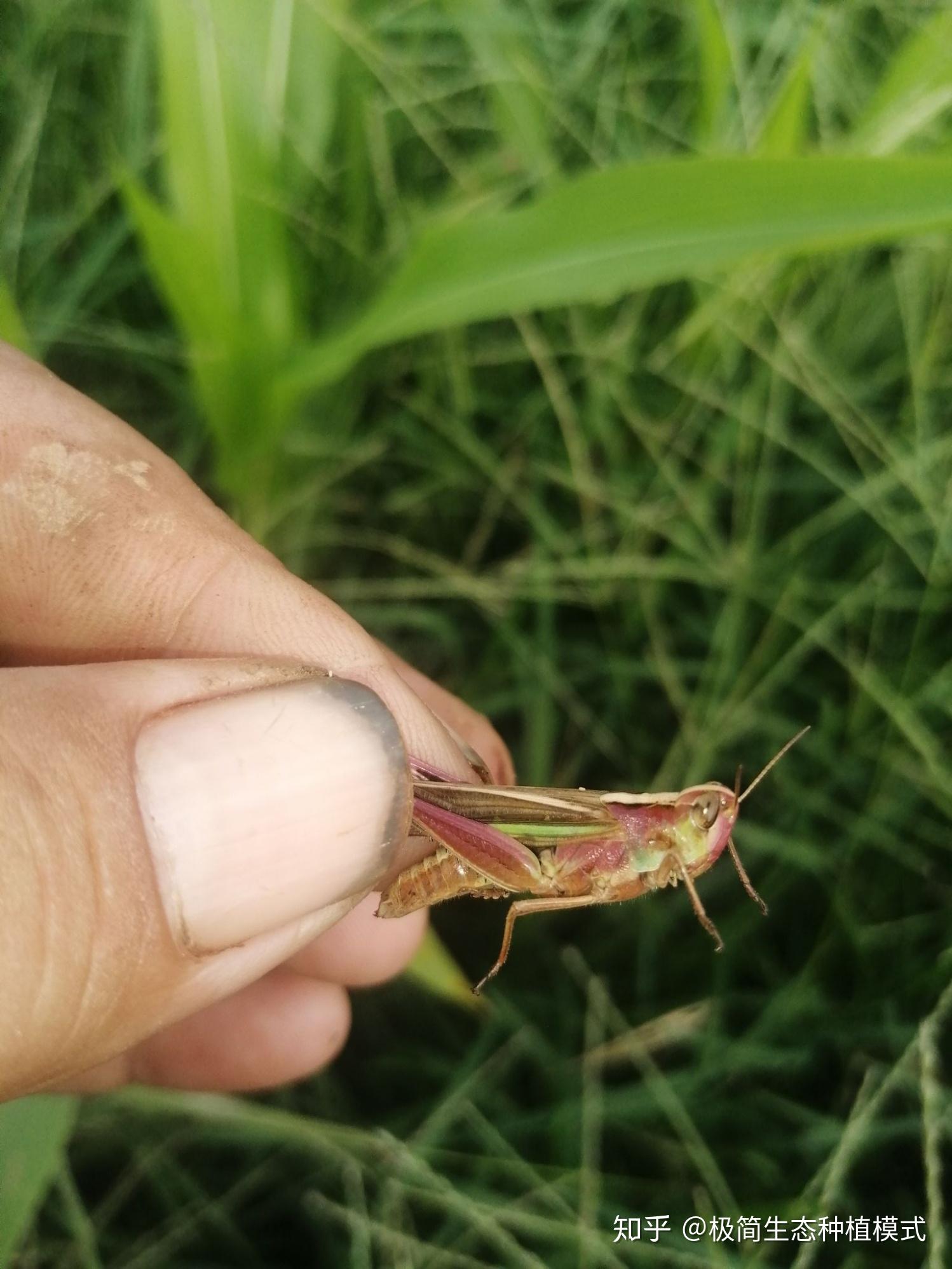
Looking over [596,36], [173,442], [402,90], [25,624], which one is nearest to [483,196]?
[402,90]

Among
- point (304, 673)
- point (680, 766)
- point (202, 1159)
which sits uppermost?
point (304, 673)

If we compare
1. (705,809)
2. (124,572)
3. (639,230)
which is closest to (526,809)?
(705,809)

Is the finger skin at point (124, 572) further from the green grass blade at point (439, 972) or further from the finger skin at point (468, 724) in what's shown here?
the green grass blade at point (439, 972)

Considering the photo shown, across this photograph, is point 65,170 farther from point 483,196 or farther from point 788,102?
point 788,102

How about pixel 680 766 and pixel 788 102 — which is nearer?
pixel 788 102

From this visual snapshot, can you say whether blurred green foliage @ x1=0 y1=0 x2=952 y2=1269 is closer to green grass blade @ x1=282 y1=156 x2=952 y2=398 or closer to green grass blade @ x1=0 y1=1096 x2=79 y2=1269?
green grass blade @ x1=282 y1=156 x2=952 y2=398

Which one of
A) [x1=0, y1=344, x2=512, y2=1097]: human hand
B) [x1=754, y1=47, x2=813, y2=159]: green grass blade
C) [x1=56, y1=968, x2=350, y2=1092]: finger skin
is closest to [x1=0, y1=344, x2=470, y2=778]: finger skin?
[x1=0, y1=344, x2=512, y2=1097]: human hand
